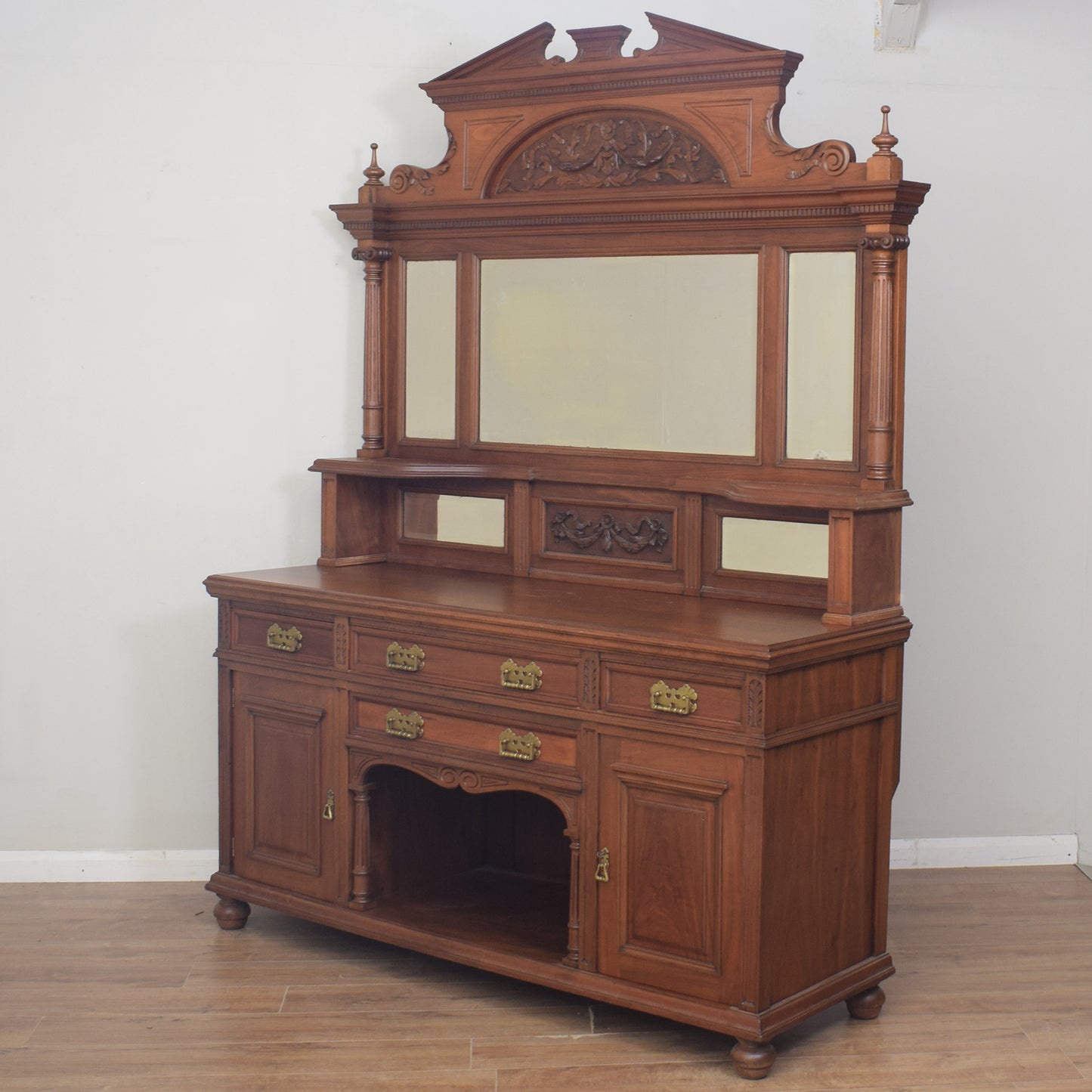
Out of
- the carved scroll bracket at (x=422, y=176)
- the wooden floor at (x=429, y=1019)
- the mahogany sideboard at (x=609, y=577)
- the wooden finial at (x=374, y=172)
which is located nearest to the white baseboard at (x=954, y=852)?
the wooden floor at (x=429, y=1019)

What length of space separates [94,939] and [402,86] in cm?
260

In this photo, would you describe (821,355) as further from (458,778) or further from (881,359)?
(458,778)

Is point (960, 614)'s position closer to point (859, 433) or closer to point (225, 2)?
point (859, 433)

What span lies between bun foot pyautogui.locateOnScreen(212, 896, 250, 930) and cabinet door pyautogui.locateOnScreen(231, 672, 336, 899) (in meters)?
0.09

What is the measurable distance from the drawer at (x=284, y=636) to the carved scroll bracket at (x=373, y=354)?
648 millimetres

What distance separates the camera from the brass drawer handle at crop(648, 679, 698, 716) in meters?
3.22

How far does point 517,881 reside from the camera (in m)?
4.22

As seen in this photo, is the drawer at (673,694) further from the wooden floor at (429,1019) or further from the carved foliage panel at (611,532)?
the wooden floor at (429,1019)

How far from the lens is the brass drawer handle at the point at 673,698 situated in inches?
127

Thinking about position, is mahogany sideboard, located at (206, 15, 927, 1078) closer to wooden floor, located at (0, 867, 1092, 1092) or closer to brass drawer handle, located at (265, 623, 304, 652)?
brass drawer handle, located at (265, 623, 304, 652)

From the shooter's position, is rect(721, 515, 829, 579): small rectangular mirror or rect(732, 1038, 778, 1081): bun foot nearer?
rect(732, 1038, 778, 1081): bun foot

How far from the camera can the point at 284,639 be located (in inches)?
155

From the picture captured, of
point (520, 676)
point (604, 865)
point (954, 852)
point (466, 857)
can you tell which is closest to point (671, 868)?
point (604, 865)

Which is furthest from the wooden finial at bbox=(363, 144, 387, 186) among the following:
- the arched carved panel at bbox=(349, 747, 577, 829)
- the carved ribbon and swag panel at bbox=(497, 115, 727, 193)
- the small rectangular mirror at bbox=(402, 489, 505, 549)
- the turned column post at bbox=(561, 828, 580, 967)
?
the turned column post at bbox=(561, 828, 580, 967)
